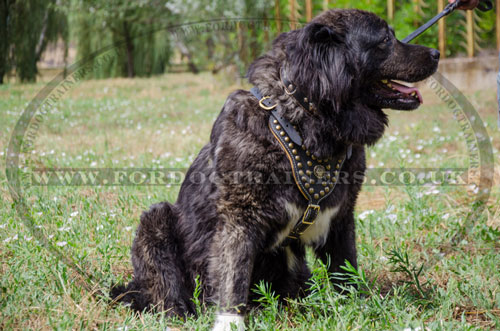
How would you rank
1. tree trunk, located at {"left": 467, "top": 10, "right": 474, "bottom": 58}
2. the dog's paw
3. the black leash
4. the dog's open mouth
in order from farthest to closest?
tree trunk, located at {"left": 467, "top": 10, "right": 474, "bottom": 58}, the black leash, the dog's open mouth, the dog's paw

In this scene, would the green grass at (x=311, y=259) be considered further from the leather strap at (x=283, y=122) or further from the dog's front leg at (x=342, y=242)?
the leather strap at (x=283, y=122)

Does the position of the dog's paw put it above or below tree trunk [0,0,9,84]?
below

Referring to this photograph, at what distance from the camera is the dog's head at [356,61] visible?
218 cm

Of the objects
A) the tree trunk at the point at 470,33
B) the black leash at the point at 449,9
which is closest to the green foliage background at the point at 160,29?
the tree trunk at the point at 470,33

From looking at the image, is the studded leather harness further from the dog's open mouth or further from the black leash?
the black leash

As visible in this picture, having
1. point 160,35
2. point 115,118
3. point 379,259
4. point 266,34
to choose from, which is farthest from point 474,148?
point 160,35

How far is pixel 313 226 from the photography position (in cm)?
233

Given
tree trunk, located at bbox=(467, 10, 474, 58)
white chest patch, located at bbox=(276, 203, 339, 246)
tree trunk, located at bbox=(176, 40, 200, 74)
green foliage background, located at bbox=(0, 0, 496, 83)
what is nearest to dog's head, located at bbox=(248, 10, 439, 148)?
white chest patch, located at bbox=(276, 203, 339, 246)

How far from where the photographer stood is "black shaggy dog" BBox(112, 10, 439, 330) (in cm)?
218

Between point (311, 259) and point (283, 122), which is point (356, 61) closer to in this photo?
point (283, 122)

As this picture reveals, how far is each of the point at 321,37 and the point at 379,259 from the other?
152 cm

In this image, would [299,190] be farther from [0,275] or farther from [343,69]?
[0,275]

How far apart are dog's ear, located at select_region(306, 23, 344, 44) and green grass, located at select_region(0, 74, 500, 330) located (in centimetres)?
107

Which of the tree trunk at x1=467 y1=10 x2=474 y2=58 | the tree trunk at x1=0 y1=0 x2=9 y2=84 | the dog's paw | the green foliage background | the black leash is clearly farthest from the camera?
the tree trunk at x1=0 y1=0 x2=9 y2=84
